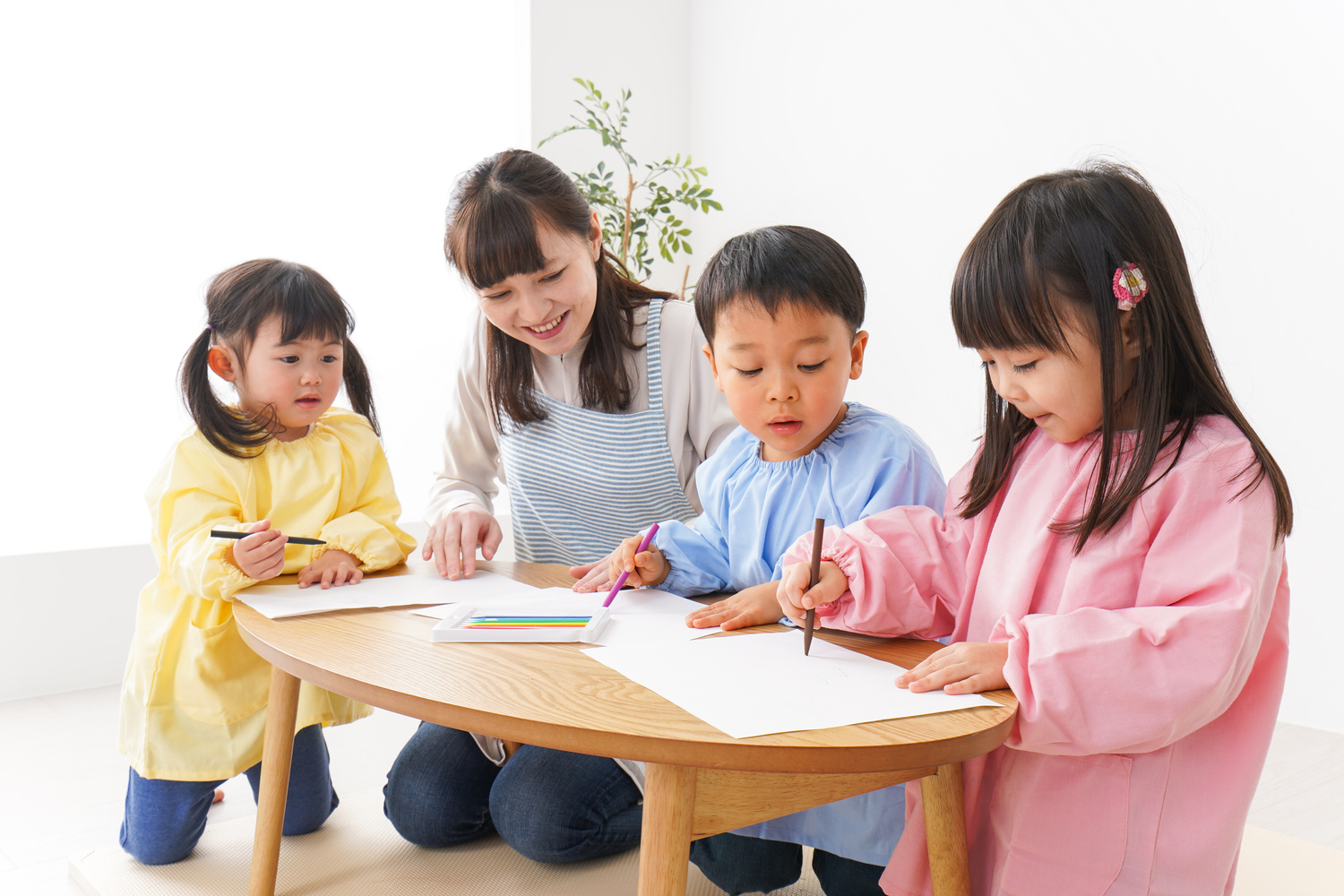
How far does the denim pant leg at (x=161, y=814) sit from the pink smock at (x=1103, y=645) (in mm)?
1092

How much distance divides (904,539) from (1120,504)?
0.74 feet

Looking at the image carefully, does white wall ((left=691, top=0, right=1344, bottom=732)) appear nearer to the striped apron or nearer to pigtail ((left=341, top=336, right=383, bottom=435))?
the striped apron

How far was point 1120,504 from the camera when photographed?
850mm

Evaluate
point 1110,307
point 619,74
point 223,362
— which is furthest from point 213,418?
point 619,74

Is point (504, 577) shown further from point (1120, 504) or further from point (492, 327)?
point (1120, 504)

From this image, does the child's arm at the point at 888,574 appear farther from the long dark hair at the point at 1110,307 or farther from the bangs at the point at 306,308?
the bangs at the point at 306,308

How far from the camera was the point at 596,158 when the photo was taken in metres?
3.62

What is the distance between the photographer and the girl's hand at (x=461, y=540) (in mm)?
1359

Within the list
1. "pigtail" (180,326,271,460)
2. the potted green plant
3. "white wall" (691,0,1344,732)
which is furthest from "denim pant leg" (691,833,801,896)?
the potted green plant

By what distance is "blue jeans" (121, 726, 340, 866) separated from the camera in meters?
1.51

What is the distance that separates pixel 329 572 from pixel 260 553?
11 centimetres

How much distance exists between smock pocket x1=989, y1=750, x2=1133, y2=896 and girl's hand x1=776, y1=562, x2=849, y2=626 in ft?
0.76

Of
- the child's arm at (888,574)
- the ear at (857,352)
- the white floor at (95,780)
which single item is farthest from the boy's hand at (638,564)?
the white floor at (95,780)

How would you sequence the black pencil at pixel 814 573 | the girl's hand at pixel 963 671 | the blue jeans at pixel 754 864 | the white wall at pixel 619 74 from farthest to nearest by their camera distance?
the white wall at pixel 619 74 < the blue jeans at pixel 754 864 < the black pencil at pixel 814 573 < the girl's hand at pixel 963 671
